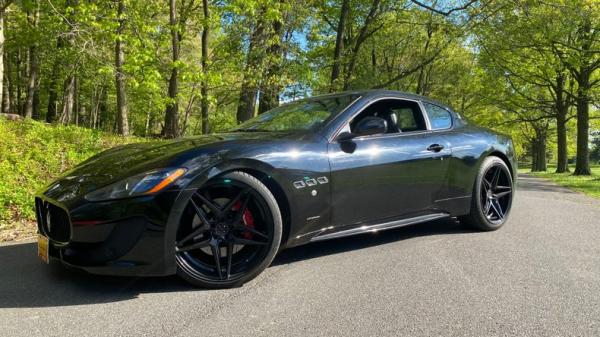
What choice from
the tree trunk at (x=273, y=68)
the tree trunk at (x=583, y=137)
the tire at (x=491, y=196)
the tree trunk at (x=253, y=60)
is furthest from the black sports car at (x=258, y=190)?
the tree trunk at (x=583, y=137)

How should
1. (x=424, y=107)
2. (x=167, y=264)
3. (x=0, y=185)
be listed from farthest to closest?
(x=0, y=185), (x=424, y=107), (x=167, y=264)

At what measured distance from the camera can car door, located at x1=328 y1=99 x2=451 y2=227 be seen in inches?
147

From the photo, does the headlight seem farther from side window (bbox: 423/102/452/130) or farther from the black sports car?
side window (bbox: 423/102/452/130)

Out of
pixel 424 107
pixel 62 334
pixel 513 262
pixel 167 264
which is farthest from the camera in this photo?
pixel 424 107

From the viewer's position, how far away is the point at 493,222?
504 centimetres

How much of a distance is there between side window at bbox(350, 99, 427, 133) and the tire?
93cm

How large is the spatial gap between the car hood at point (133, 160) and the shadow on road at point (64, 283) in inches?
24.3

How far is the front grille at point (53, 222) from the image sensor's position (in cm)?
297

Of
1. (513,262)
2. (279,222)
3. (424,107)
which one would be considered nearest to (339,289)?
(279,222)

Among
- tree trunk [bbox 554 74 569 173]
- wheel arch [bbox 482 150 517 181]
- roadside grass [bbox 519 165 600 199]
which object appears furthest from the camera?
tree trunk [bbox 554 74 569 173]

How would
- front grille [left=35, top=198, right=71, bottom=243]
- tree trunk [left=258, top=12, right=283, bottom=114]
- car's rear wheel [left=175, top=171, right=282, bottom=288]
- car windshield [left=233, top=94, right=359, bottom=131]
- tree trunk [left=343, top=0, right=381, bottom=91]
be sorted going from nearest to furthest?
front grille [left=35, top=198, right=71, bottom=243]
car's rear wheel [left=175, top=171, right=282, bottom=288]
car windshield [left=233, top=94, right=359, bottom=131]
tree trunk [left=258, top=12, right=283, bottom=114]
tree trunk [left=343, top=0, right=381, bottom=91]

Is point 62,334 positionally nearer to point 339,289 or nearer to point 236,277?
point 236,277

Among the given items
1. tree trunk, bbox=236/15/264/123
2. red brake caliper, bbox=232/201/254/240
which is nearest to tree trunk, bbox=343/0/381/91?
tree trunk, bbox=236/15/264/123

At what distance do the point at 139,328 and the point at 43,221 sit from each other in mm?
1267
